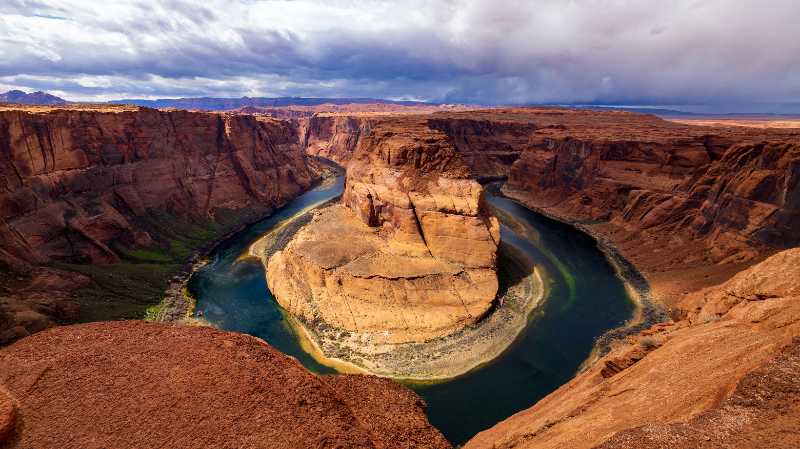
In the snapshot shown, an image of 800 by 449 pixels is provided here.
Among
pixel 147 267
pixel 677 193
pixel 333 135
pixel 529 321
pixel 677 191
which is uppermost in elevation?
pixel 333 135

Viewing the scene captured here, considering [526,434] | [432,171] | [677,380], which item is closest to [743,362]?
[677,380]

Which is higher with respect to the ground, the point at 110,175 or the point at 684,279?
the point at 110,175

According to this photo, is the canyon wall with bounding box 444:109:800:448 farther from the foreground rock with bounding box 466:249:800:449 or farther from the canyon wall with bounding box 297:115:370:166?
the canyon wall with bounding box 297:115:370:166

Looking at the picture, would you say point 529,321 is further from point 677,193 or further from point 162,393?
point 677,193

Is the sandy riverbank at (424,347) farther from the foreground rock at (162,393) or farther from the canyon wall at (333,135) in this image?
the canyon wall at (333,135)

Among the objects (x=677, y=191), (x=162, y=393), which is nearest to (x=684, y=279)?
(x=677, y=191)

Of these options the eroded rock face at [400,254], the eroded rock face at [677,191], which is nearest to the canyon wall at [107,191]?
the eroded rock face at [400,254]
